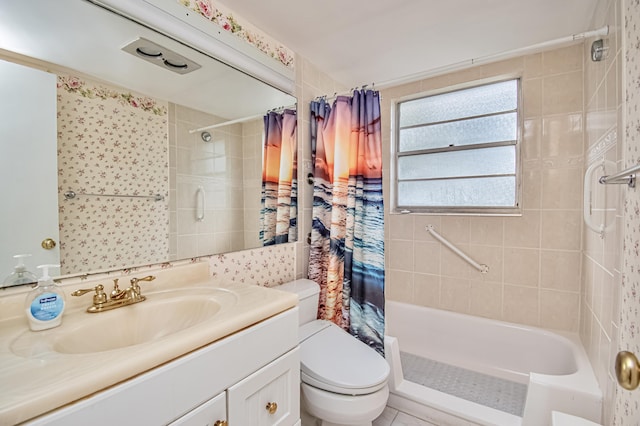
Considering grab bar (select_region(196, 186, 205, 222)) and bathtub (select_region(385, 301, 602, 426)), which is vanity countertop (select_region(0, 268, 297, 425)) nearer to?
grab bar (select_region(196, 186, 205, 222))

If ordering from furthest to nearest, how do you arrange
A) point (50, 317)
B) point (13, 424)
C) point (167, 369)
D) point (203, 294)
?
point (203, 294)
point (50, 317)
point (167, 369)
point (13, 424)

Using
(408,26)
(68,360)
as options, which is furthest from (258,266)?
(408,26)

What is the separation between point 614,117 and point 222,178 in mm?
1694

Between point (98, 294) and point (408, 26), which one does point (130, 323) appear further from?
point (408, 26)

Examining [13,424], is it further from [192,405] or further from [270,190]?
[270,190]

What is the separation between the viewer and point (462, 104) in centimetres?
232

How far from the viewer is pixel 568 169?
188 centimetres

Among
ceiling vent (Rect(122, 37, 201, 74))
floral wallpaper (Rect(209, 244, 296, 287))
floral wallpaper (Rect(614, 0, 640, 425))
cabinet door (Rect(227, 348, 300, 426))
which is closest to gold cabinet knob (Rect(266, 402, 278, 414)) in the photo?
cabinet door (Rect(227, 348, 300, 426))

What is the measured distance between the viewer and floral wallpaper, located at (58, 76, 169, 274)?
3.32ft

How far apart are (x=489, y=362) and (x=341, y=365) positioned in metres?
1.29

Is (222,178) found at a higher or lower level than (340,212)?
higher

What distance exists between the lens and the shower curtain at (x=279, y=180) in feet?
5.86

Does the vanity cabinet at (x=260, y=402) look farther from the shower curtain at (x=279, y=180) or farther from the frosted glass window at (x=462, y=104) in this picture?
the frosted glass window at (x=462, y=104)

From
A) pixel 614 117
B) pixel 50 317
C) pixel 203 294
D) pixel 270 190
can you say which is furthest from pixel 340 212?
pixel 50 317
